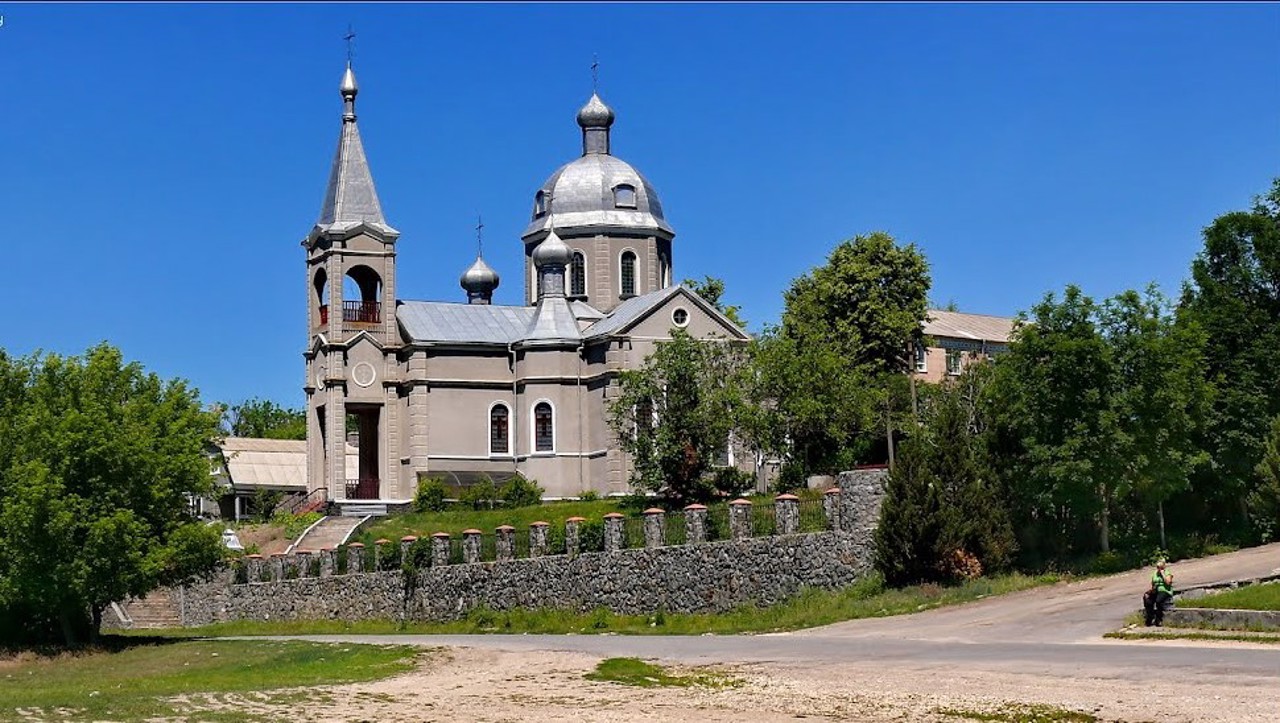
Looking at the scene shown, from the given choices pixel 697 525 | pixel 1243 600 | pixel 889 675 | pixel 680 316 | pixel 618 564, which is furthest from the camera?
pixel 680 316

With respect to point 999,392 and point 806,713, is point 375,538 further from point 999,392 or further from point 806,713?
point 806,713

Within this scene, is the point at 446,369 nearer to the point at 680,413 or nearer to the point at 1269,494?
the point at 680,413

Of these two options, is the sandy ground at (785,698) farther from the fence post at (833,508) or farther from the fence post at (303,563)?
the fence post at (303,563)

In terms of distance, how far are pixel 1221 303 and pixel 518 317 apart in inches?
1337

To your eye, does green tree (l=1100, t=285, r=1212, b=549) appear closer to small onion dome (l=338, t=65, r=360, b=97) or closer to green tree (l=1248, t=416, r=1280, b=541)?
green tree (l=1248, t=416, r=1280, b=541)

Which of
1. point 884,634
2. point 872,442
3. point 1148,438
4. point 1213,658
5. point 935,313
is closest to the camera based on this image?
point 1213,658

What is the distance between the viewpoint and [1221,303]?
41.0 metres

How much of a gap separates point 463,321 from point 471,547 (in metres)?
25.3

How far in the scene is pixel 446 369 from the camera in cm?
6594

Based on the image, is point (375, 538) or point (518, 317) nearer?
point (375, 538)

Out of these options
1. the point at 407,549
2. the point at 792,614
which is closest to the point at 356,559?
the point at 407,549

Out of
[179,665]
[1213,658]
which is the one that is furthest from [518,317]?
[1213,658]

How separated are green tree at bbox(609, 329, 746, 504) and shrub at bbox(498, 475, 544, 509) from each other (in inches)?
149

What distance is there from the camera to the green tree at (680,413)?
56.1m
